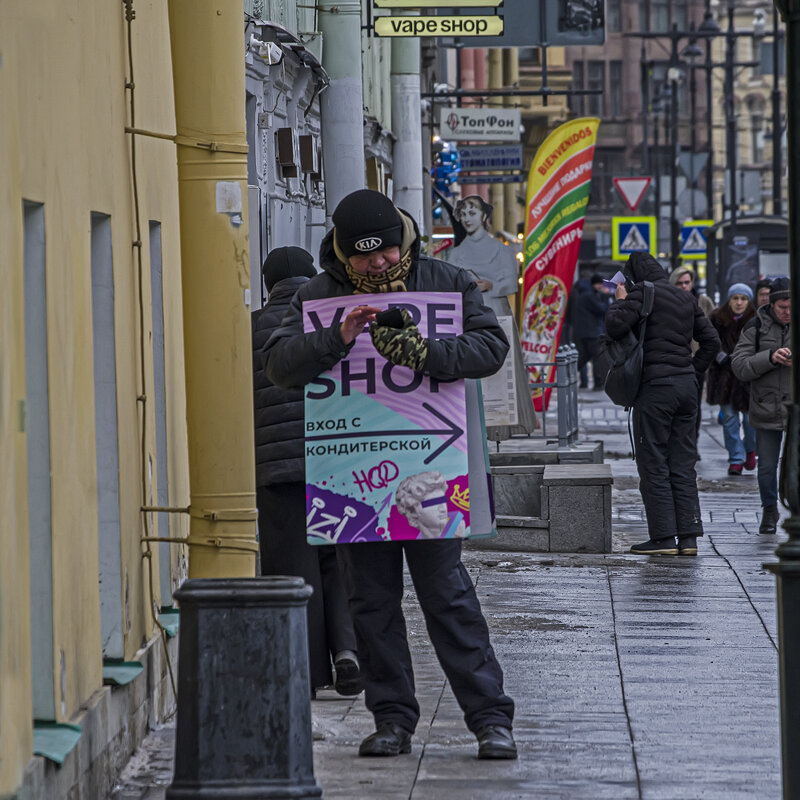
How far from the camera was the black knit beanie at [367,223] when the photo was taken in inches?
248

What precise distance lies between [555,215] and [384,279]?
1450 cm

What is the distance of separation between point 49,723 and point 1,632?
923 millimetres

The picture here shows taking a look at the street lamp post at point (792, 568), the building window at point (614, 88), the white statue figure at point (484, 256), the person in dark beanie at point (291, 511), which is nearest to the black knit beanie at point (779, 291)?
the white statue figure at point (484, 256)

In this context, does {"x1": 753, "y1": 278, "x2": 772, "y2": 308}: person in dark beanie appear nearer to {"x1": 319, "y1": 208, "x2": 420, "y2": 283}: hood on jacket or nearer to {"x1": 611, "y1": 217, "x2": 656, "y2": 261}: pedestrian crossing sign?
{"x1": 319, "y1": 208, "x2": 420, "y2": 283}: hood on jacket

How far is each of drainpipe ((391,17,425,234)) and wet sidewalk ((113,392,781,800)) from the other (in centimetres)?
668

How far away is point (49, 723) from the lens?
5617 millimetres

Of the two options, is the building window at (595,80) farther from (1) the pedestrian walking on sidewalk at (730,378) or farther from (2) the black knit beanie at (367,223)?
(2) the black knit beanie at (367,223)

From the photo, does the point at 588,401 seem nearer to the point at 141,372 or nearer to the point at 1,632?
the point at 141,372

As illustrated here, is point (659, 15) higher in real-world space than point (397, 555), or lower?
higher

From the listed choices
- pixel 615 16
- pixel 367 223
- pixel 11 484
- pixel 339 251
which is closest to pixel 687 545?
pixel 339 251

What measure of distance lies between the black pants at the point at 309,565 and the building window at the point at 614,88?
97.3 m

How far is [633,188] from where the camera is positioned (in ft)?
121

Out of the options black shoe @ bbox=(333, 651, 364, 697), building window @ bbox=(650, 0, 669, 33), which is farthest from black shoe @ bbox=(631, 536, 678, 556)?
building window @ bbox=(650, 0, 669, 33)

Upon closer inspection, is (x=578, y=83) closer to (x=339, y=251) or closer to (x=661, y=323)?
(x=661, y=323)
